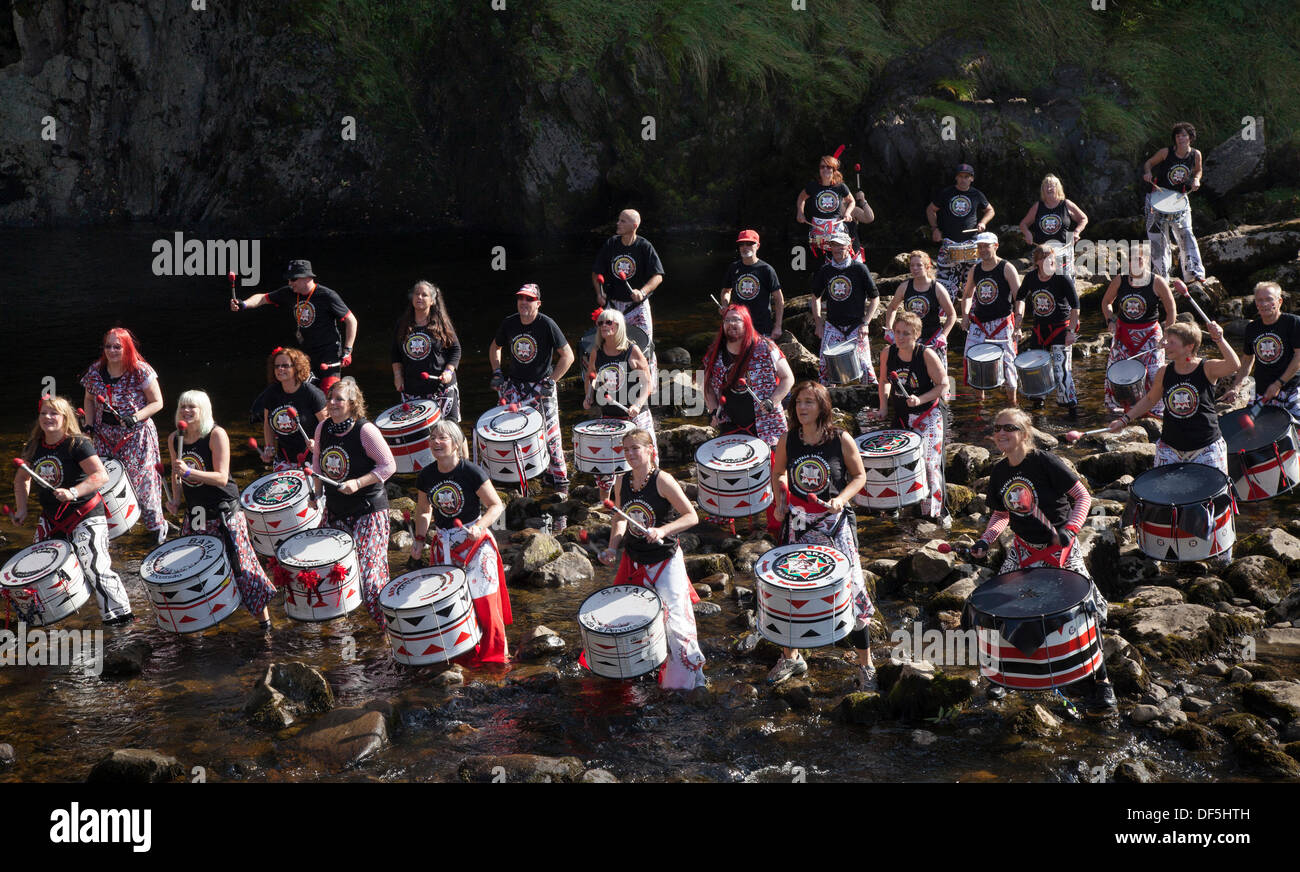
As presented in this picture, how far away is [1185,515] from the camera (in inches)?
362

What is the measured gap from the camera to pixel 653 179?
2858 centimetres

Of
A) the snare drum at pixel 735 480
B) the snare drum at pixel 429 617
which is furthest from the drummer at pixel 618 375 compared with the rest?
the snare drum at pixel 429 617

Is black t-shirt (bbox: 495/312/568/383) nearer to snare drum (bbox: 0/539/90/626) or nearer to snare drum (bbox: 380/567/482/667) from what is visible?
snare drum (bbox: 380/567/482/667)

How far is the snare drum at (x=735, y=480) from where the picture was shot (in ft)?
35.3

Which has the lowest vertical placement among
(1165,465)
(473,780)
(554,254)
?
(473,780)

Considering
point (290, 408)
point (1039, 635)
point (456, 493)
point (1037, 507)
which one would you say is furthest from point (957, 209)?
point (1039, 635)

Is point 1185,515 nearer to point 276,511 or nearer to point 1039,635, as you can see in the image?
point 1039,635

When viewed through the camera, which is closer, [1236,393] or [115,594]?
[115,594]

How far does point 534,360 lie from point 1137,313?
21.9 feet

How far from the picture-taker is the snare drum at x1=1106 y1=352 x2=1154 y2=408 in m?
13.0

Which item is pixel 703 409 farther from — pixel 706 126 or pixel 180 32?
pixel 180 32

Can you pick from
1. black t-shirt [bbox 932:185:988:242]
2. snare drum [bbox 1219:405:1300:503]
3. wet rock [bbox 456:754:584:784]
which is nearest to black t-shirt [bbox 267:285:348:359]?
wet rock [bbox 456:754:584:784]
